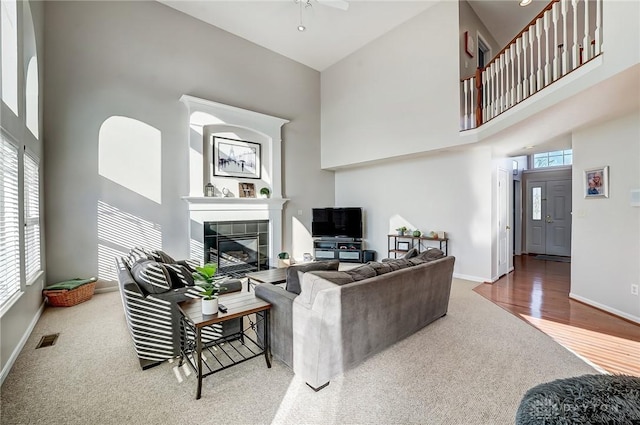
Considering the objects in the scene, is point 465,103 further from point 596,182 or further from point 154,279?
point 154,279

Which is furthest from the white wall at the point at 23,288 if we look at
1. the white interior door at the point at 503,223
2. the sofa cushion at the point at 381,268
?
the white interior door at the point at 503,223

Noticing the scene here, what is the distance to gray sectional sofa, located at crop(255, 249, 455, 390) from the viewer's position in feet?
6.55

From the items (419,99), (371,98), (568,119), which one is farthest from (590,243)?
(371,98)

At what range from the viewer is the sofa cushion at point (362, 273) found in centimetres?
229

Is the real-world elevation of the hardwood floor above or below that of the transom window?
below

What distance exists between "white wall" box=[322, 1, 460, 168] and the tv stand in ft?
6.02

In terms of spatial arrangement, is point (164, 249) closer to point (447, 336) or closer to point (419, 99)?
point (447, 336)

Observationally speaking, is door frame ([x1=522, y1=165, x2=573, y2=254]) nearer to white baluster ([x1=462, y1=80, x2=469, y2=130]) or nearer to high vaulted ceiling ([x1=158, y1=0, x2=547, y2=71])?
high vaulted ceiling ([x1=158, y1=0, x2=547, y2=71])

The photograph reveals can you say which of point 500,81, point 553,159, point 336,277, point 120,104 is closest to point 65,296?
point 120,104

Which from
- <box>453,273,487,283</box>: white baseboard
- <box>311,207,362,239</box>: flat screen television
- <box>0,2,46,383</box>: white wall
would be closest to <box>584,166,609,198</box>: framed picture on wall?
<box>453,273,487,283</box>: white baseboard

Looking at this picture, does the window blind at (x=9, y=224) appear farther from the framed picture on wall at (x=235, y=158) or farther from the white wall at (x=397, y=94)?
the white wall at (x=397, y=94)

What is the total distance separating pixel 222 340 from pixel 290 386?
789 mm

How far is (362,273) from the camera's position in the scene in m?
2.35

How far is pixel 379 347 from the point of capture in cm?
244
